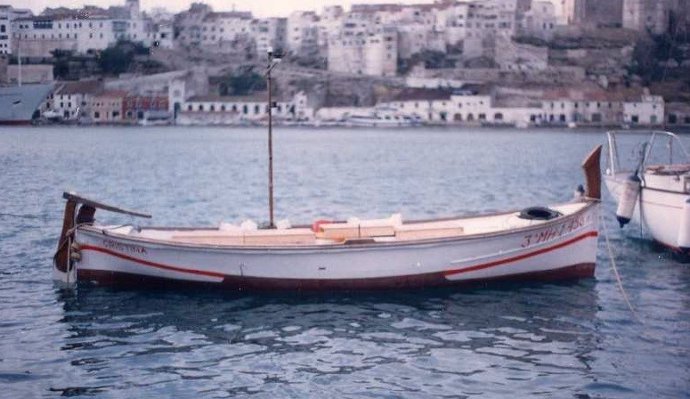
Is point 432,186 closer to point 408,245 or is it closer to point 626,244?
point 626,244

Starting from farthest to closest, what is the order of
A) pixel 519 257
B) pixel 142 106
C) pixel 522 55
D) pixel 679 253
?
pixel 522 55 → pixel 142 106 → pixel 679 253 → pixel 519 257

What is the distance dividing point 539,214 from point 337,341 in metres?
5.49

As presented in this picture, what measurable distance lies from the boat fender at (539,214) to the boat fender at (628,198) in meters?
5.66

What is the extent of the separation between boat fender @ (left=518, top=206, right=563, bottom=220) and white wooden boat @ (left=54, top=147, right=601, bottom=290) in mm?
22

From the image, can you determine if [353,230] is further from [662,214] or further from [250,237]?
[662,214]

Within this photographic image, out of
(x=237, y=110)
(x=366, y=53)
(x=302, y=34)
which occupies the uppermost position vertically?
(x=302, y=34)

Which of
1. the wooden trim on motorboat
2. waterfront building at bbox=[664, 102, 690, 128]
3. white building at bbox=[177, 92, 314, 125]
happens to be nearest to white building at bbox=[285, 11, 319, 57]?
white building at bbox=[177, 92, 314, 125]

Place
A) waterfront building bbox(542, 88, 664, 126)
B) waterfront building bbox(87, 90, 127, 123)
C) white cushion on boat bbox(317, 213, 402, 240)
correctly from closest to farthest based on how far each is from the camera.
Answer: white cushion on boat bbox(317, 213, 402, 240)
waterfront building bbox(542, 88, 664, 126)
waterfront building bbox(87, 90, 127, 123)

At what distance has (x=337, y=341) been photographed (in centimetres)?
1376

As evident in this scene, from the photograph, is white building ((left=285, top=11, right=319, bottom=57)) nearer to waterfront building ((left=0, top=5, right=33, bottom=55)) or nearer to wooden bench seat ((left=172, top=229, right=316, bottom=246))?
waterfront building ((left=0, top=5, right=33, bottom=55))

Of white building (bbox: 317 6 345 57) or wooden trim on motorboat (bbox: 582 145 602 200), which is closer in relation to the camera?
wooden trim on motorboat (bbox: 582 145 602 200)

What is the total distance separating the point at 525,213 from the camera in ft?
57.3

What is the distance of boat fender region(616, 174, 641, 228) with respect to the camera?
2242 cm

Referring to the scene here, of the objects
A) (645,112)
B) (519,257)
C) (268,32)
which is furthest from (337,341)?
(268,32)
